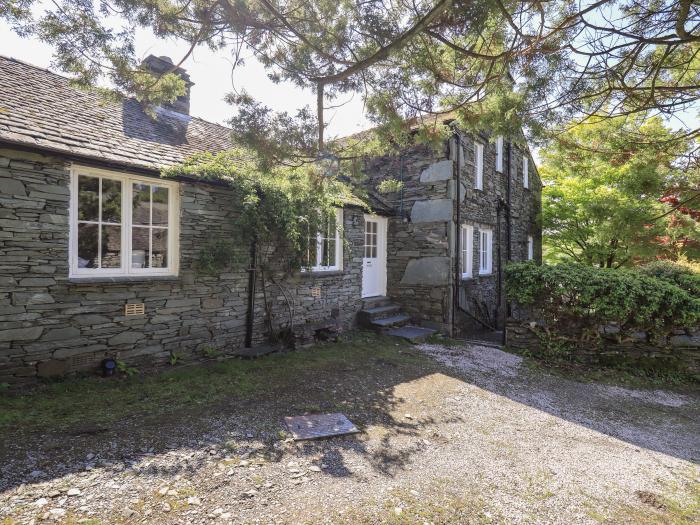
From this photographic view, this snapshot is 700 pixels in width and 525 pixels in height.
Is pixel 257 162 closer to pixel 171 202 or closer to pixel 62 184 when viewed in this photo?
pixel 171 202

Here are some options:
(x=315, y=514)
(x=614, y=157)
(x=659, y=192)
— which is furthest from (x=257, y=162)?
(x=659, y=192)

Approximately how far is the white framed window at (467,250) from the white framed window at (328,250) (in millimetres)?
3773

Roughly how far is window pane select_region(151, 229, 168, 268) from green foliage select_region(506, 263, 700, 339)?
6754 mm

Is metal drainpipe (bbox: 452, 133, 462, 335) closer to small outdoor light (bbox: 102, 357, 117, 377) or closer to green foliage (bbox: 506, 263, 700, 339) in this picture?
green foliage (bbox: 506, 263, 700, 339)

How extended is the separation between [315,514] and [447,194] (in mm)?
8072

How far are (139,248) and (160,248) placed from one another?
0.31 m

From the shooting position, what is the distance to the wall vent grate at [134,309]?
538cm

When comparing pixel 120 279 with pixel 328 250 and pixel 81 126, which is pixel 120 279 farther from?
pixel 328 250

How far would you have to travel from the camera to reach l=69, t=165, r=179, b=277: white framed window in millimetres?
5047

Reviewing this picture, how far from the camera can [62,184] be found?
481 centimetres

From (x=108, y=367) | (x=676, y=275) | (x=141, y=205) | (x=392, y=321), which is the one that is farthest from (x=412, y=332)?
(x=141, y=205)

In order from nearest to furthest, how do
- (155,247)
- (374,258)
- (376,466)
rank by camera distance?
(376,466) < (155,247) < (374,258)

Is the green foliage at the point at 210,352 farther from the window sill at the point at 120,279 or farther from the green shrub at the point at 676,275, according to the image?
the green shrub at the point at 676,275

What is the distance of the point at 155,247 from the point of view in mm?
5801
